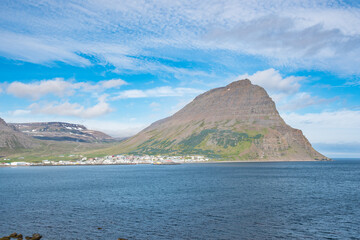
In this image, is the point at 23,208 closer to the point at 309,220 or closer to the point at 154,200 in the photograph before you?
the point at 154,200

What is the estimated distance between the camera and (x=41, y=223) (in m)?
64.2

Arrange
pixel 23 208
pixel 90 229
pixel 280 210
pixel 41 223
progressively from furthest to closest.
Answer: pixel 23 208
pixel 280 210
pixel 41 223
pixel 90 229

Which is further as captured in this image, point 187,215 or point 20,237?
point 187,215

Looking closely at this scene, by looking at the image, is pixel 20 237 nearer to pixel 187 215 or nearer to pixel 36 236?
pixel 36 236

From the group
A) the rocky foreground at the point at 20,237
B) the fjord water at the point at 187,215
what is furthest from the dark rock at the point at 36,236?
the fjord water at the point at 187,215

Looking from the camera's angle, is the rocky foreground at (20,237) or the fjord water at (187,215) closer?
the rocky foreground at (20,237)

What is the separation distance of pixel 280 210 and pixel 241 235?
83.9 ft

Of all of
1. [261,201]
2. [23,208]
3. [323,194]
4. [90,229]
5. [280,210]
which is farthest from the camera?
[323,194]

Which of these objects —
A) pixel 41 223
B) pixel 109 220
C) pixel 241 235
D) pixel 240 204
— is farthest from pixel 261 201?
pixel 41 223

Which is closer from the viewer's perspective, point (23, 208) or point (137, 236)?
point (137, 236)

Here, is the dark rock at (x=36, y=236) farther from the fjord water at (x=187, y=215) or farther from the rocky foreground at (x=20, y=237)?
the fjord water at (x=187, y=215)

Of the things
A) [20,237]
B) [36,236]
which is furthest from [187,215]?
[20,237]

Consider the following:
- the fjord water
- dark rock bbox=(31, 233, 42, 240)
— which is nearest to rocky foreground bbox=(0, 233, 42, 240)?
dark rock bbox=(31, 233, 42, 240)

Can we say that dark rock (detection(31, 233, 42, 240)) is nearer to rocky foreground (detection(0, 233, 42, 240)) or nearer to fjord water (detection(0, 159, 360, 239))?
rocky foreground (detection(0, 233, 42, 240))
